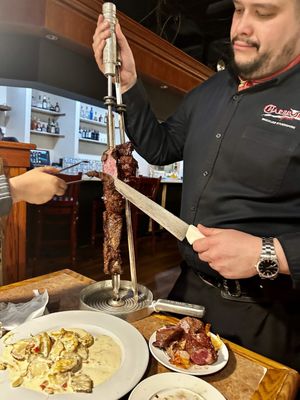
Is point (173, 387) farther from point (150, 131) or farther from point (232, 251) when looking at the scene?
point (150, 131)

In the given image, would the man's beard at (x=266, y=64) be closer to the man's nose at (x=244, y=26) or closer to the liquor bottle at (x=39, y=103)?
the man's nose at (x=244, y=26)

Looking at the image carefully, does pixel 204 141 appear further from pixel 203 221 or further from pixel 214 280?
pixel 214 280

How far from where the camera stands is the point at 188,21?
167 inches

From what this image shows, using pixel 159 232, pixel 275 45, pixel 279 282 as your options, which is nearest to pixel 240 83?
pixel 275 45

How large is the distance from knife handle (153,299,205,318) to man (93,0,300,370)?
14 centimetres

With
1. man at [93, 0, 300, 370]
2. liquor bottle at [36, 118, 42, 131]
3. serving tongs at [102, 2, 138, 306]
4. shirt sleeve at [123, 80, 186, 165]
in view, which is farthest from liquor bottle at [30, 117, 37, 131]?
serving tongs at [102, 2, 138, 306]

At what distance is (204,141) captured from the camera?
1256mm

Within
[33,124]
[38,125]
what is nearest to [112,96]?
[33,124]

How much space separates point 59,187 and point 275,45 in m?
0.85

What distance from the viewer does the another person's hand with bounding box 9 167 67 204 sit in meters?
0.97

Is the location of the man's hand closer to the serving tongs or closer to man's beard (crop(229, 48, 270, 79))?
the serving tongs

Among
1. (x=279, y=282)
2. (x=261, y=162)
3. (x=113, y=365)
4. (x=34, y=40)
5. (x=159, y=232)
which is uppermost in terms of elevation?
(x=34, y=40)

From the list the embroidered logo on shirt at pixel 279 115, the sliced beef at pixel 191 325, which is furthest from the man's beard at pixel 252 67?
the sliced beef at pixel 191 325

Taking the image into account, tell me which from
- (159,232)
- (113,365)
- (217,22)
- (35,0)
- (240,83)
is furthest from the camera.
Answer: (159,232)
